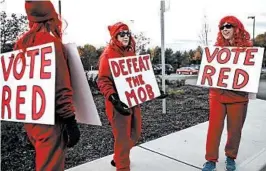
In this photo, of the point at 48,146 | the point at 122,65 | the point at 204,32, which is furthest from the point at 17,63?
the point at 204,32

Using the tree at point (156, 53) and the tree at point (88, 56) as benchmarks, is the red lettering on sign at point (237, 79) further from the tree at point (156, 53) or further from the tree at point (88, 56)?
the tree at point (156, 53)

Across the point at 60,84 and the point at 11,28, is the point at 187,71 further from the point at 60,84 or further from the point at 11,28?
the point at 60,84

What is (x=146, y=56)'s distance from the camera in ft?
11.0

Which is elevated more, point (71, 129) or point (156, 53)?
point (156, 53)

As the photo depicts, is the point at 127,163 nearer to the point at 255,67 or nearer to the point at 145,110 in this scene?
the point at 255,67

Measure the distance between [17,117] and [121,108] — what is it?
3.22 feet

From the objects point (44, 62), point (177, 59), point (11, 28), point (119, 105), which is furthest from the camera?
point (177, 59)

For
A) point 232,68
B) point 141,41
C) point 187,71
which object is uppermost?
point 141,41

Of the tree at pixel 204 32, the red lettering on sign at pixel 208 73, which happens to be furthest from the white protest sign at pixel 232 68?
the tree at pixel 204 32

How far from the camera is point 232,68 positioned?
3410mm

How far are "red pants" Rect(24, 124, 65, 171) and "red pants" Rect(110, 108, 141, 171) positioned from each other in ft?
2.96

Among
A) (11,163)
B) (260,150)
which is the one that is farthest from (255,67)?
(11,163)

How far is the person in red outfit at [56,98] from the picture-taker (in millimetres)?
2006

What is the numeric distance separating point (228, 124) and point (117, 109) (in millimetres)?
1339
